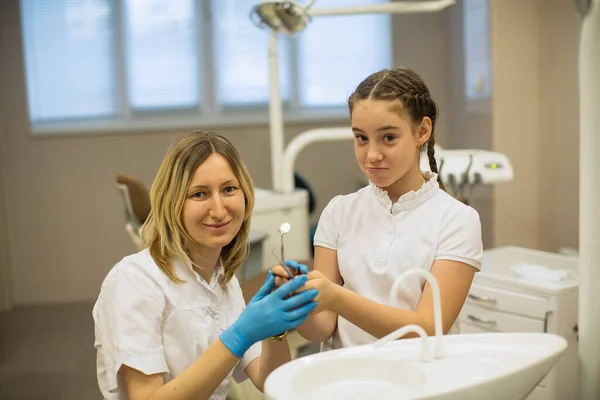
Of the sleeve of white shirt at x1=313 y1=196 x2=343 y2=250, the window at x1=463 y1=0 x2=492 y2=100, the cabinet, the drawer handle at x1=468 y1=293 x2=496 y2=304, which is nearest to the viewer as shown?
the sleeve of white shirt at x1=313 y1=196 x2=343 y2=250

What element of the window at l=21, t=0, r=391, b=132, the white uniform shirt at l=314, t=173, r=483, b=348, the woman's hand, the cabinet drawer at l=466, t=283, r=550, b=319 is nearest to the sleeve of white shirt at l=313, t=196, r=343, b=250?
the white uniform shirt at l=314, t=173, r=483, b=348

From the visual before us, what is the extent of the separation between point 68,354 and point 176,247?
245cm

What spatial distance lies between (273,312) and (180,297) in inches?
10.4

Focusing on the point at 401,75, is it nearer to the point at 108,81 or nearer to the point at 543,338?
the point at 543,338

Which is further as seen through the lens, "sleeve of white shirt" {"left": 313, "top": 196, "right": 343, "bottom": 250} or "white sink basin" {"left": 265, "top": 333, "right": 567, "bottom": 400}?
"sleeve of white shirt" {"left": 313, "top": 196, "right": 343, "bottom": 250}

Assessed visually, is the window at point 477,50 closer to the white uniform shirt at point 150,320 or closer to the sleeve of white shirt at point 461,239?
the sleeve of white shirt at point 461,239

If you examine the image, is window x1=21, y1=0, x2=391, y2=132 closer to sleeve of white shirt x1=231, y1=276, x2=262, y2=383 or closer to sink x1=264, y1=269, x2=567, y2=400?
sleeve of white shirt x1=231, y1=276, x2=262, y2=383

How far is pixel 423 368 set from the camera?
0.99m

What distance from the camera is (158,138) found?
466 centimetres

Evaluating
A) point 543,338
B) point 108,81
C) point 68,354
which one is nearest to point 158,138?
point 108,81

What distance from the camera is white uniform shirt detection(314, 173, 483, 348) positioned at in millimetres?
1173

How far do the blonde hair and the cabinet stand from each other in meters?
1.10

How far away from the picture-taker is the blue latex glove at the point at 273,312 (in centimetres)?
101

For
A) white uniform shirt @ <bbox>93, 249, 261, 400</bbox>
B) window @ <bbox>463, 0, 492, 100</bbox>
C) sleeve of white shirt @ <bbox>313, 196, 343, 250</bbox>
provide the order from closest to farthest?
1. white uniform shirt @ <bbox>93, 249, 261, 400</bbox>
2. sleeve of white shirt @ <bbox>313, 196, 343, 250</bbox>
3. window @ <bbox>463, 0, 492, 100</bbox>
